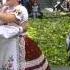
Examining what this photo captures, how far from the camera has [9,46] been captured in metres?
4.90

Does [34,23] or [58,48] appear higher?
[58,48]

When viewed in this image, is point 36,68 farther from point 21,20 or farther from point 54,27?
point 54,27

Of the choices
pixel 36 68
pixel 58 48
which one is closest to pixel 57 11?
pixel 58 48

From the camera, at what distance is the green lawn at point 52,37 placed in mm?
10023

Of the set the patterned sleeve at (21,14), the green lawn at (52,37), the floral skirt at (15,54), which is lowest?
the green lawn at (52,37)

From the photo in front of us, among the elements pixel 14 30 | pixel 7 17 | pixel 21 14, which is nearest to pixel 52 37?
pixel 21 14

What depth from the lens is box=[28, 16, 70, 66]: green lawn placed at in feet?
32.9

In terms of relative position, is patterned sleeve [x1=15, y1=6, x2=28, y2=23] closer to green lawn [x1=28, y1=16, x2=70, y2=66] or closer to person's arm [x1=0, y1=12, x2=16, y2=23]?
person's arm [x1=0, y1=12, x2=16, y2=23]

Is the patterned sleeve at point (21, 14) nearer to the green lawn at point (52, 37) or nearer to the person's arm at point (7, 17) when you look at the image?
the person's arm at point (7, 17)

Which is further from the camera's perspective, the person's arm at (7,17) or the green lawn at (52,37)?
the green lawn at (52,37)

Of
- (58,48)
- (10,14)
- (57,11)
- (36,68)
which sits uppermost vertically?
(10,14)

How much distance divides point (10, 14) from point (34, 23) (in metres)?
11.6

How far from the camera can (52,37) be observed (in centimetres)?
1278

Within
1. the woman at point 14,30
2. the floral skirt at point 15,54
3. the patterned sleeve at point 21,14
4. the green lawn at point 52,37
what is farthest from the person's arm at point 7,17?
the green lawn at point 52,37
